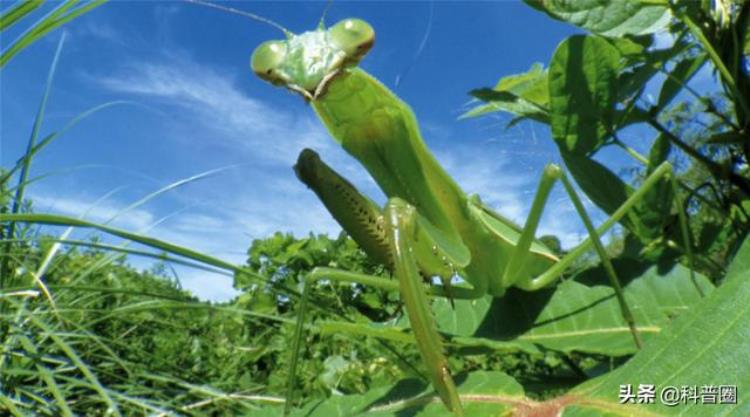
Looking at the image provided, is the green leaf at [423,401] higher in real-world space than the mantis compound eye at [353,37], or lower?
lower

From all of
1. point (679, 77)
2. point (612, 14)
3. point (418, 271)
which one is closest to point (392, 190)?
point (418, 271)

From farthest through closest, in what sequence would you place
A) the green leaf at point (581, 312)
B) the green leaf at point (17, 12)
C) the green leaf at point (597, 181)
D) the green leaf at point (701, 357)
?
the green leaf at point (17, 12) < the green leaf at point (597, 181) < the green leaf at point (581, 312) < the green leaf at point (701, 357)

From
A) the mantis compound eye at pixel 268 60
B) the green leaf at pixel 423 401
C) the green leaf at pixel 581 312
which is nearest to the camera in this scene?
the green leaf at pixel 423 401

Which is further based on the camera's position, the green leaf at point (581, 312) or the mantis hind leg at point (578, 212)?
the mantis hind leg at point (578, 212)

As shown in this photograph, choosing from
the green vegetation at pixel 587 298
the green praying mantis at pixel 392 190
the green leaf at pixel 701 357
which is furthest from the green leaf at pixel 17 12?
the green leaf at pixel 701 357

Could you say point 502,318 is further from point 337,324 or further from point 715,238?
point 715,238

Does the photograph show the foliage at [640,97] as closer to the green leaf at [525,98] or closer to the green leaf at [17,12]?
the green leaf at [525,98]

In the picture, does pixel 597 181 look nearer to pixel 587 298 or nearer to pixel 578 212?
pixel 578 212
